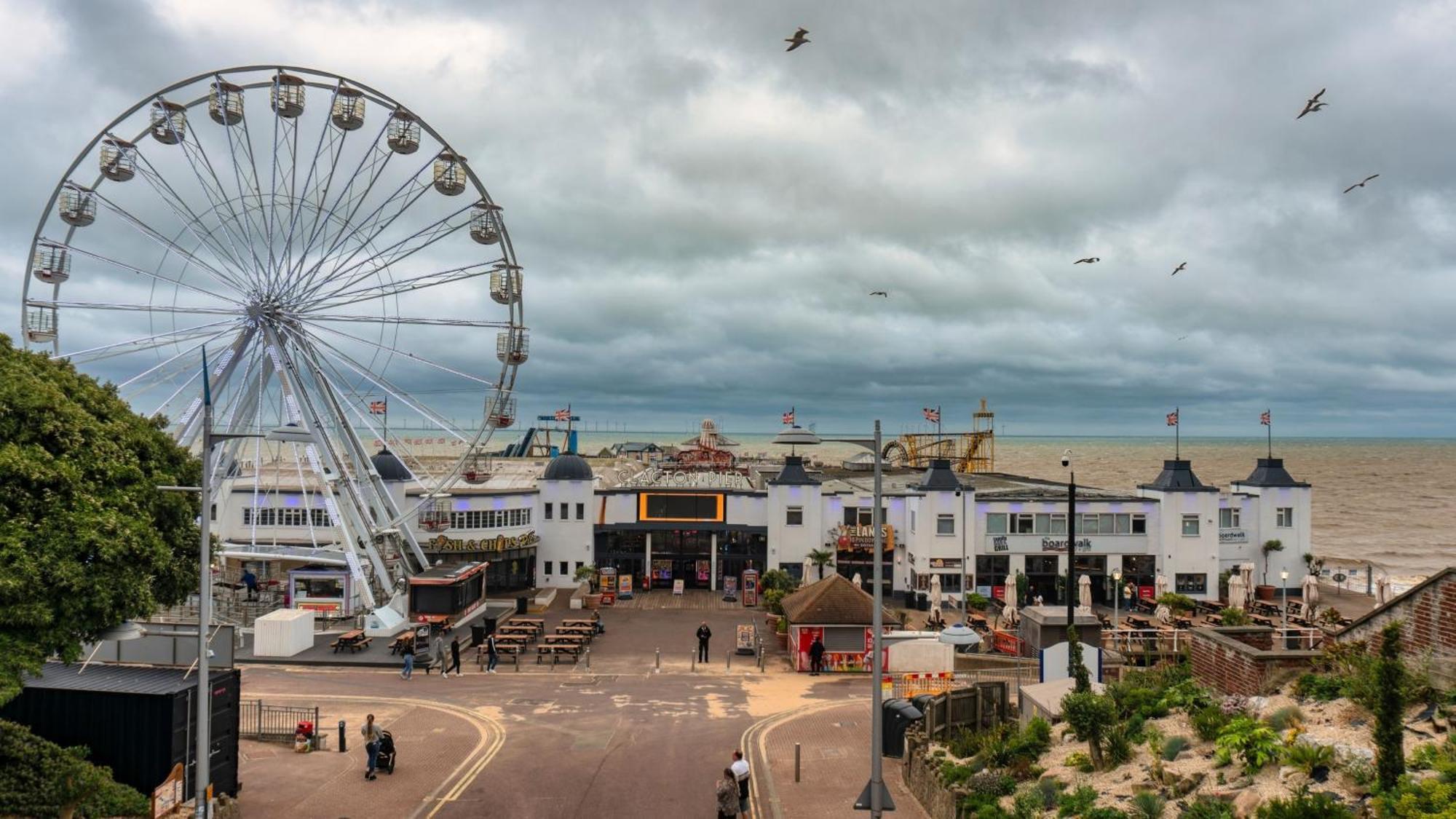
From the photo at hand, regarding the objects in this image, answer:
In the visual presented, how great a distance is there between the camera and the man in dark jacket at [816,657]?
3098 centimetres

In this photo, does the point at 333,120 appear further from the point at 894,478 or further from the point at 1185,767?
the point at 894,478

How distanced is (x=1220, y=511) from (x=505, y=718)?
39815 mm

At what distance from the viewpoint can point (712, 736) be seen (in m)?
23.3

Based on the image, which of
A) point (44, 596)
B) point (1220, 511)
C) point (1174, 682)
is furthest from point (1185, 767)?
point (1220, 511)

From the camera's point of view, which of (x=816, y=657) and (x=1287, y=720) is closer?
(x=1287, y=720)

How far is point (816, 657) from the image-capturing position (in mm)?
31016

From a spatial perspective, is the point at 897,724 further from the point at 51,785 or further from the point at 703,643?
the point at 51,785

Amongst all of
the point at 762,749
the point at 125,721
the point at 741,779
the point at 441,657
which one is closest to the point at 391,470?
the point at 441,657

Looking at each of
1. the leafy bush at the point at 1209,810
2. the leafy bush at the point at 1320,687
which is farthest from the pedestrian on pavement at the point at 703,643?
the leafy bush at the point at 1209,810

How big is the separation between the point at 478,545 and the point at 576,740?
25.4 metres

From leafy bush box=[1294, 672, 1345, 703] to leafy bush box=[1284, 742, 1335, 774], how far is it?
2470mm

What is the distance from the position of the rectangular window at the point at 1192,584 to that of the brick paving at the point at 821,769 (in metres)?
27.4

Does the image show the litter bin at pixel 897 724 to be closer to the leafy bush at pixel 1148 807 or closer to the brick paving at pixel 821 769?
the brick paving at pixel 821 769

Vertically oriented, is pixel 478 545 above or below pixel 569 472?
below
